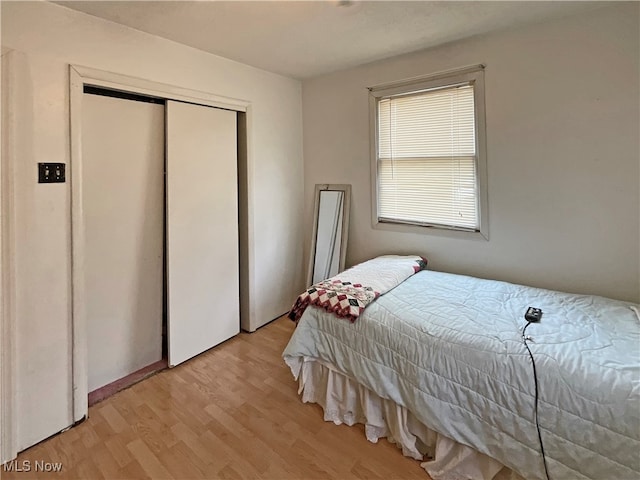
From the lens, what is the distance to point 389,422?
1.84 m

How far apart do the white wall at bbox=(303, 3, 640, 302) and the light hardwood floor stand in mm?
1563

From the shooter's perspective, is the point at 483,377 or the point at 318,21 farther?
the point at 318,21

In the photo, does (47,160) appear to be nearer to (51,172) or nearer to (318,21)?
(51,172)

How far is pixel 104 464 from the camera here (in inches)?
66.8

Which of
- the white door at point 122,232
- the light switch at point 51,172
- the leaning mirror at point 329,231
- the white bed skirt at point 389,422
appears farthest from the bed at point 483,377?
the light switch at point 51,172

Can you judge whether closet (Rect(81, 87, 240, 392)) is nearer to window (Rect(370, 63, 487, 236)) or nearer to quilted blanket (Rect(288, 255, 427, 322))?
quilted blanket (Rect(288, 255, 427, 322))

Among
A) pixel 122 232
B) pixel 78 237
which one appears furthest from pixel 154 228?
pixel 78 237

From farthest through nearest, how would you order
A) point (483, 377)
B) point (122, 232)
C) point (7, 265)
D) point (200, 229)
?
point (200, 229) → point (122, 232) → point (7, 265) → point (483, 377)

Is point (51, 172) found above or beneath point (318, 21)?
beneath

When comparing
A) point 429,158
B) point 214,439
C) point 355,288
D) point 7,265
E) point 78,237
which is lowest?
point 214,439

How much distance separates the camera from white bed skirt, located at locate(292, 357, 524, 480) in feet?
5.14

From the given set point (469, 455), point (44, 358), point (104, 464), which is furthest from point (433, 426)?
point (44, 358)

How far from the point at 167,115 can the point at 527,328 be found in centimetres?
260

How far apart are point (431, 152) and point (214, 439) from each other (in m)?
2.52
